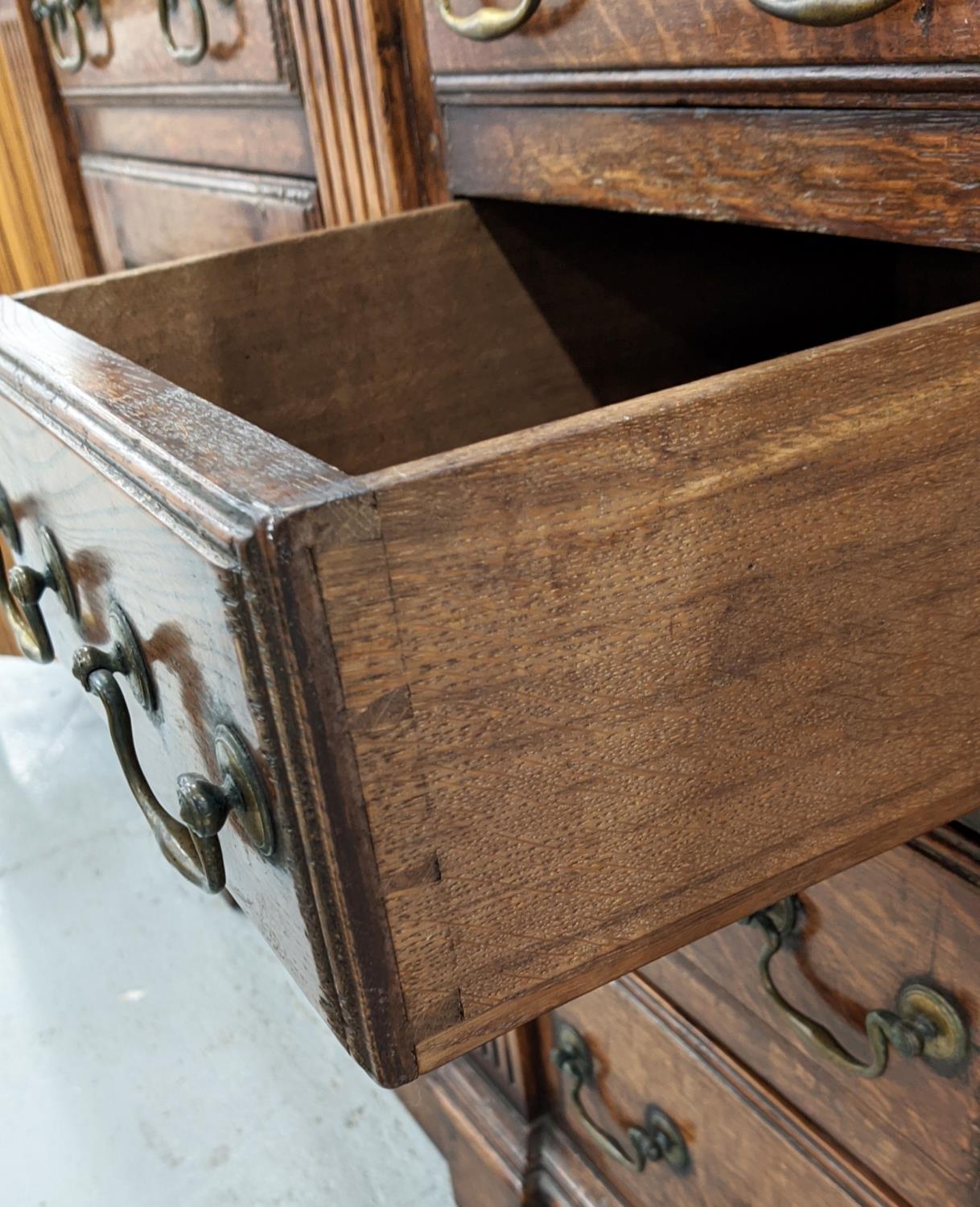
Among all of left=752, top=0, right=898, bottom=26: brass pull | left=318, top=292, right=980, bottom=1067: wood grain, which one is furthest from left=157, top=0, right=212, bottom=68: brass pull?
left=318, top=292, right=980, bottom=1067: wood grain

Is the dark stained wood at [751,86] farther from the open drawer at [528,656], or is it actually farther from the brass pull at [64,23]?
the brass pull at [64,23]

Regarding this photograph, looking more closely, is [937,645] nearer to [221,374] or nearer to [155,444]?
[155,444]

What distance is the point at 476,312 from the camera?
695mm

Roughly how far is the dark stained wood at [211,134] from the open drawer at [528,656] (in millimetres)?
461

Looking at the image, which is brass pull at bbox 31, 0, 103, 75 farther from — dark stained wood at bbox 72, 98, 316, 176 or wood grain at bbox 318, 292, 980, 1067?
wood grain at bbox 318, 292, 980, 1067

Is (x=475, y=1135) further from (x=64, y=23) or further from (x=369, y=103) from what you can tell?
(x=64, y=23)

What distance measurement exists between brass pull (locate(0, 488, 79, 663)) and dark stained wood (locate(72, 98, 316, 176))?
40 centimetres

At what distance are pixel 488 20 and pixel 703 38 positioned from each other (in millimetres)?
132

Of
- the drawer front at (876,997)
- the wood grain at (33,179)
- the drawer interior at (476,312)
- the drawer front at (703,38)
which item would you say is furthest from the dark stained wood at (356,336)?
the wood grain at (33,179)

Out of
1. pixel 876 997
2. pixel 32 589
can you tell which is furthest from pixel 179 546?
pixel 876 997

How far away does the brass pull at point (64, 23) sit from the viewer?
1.06m

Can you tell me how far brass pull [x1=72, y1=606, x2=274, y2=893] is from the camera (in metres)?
0.31

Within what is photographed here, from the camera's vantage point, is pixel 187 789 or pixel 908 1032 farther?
pixel 908 1032

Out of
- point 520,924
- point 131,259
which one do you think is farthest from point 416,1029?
point 131,259
